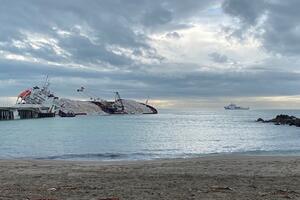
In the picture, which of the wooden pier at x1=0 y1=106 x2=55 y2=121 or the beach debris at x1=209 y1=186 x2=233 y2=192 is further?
the wooden pier at x1=0 y1=106 x2=55 y2=121

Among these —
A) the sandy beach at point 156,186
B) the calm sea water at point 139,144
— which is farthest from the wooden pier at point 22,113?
the sandy beach at point 156,186

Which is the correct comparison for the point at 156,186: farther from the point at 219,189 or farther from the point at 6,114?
the point at 6,114

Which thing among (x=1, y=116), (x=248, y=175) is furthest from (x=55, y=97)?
(x=248, y=175)

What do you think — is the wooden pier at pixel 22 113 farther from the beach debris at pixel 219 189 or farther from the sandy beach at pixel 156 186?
the beach debris at pixel 219 189

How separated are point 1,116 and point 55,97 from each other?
5903 cm

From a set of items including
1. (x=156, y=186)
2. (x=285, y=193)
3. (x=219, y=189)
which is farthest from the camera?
(x=156, y=186)

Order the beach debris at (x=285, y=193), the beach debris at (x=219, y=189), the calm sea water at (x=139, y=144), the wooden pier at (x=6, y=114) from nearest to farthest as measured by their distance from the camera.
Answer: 1. the beach debris at (x=285, y=193)
2. the beach debris at (x=219, y=189)
3. the calm sea water at (x=139, y=144)
4. the wooden pier at (x=6, y=114)

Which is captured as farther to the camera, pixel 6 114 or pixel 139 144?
pixel 6 114

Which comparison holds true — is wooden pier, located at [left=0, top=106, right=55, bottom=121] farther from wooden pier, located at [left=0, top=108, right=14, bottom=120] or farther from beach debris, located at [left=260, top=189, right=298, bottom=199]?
beach debris, located at [left=260, top=189, right=298, bottom=199]

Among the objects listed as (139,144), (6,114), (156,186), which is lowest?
(139,144)

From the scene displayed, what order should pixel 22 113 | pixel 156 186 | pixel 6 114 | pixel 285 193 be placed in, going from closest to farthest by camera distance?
pixel 285 193 < pixel 156 186 < pixel 6 114 < pixel 22 113

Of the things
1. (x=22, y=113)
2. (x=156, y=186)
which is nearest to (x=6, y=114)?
(x=22, y=113)

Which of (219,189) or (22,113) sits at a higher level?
(22,113)

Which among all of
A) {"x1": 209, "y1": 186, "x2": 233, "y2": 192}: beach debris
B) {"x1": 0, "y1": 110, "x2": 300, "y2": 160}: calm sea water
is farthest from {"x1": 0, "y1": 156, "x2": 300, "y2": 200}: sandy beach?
{"x1": 0, "y1": 110, "x2": 300, "y2": 160}: calm sea water
